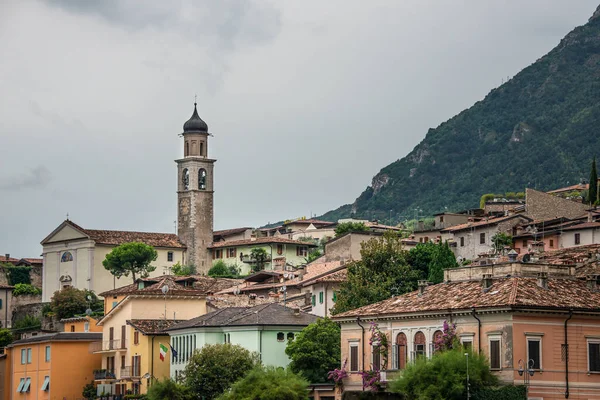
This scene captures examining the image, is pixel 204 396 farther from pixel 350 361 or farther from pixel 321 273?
pixel 321 273

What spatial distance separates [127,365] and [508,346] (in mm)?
37844

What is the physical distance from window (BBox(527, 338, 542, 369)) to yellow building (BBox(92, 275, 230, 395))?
107 ft

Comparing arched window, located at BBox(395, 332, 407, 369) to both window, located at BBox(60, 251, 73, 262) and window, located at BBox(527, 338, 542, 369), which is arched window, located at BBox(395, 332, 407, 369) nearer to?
window, located at BBox(527, 338, 542, 369)

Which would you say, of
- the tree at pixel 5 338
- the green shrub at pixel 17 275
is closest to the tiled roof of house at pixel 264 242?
the green shrub at pixel 17 275

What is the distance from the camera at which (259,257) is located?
140750 mm

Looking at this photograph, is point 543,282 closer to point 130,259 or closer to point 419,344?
point 419,344

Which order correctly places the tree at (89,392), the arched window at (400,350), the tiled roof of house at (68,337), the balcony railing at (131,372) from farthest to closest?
the tiled roof of house at (68,337) → the tree at (89,392) → the balcony railing at (131,372) → the arched window at (400,350)

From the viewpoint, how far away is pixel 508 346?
54.2 m

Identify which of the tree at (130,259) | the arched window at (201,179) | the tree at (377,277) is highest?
the arched window at (201,179)

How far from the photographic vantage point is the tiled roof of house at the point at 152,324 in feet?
278

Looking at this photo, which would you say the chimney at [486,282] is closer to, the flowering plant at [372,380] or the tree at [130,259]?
the flowering plant at [372,380]

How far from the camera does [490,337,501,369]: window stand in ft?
180

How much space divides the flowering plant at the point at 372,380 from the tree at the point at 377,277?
46.8 ft

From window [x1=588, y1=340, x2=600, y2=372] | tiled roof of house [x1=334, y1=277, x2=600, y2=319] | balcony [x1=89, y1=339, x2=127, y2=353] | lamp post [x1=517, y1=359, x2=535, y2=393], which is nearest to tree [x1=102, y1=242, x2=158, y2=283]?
balcony [x1=89, y1=339, x2=127, y2=353]
